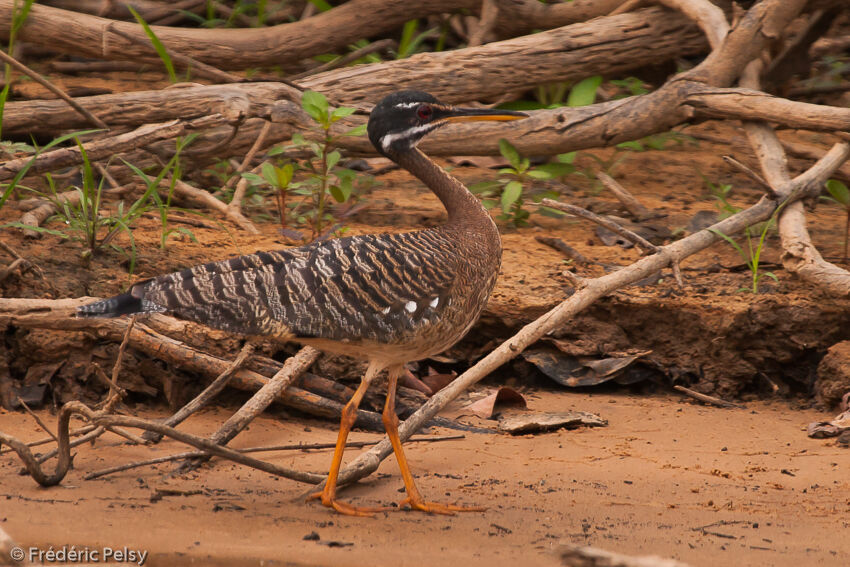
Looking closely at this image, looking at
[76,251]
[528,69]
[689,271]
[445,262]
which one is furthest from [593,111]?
→ [76,251]

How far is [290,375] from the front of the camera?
5.05 metres

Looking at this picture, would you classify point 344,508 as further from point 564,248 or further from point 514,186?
point 514,186

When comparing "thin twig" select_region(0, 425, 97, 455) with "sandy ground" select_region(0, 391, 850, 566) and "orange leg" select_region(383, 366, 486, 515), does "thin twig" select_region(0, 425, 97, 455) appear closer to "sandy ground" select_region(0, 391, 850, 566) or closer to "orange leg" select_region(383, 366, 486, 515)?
"sandy ground" select_region(0, 391, 850, 566)

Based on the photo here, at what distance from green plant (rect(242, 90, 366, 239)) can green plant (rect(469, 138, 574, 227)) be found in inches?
38.2

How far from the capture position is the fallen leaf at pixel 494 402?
18.5 feet

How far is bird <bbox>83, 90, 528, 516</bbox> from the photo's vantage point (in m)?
4.22

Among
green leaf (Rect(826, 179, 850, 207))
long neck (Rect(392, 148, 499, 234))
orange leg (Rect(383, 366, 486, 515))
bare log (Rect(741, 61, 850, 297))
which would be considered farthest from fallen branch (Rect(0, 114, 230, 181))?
green leaf (Rect(826, 179, 850, 207))

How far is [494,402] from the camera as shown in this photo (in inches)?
223

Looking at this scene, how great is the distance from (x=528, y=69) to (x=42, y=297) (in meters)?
3.83

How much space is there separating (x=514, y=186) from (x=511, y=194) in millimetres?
84

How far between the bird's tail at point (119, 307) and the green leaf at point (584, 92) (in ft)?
13.4

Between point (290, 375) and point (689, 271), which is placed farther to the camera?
point (689, 271)

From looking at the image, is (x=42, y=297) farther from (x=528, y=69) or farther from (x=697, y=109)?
(x=697, y=109)

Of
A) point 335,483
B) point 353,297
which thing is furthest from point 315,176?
point 335,483
